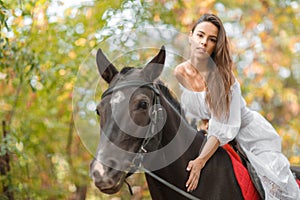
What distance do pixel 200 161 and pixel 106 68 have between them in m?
0.86

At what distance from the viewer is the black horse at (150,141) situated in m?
2.47

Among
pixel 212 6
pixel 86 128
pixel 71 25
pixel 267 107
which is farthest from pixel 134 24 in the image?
pixel 267 107

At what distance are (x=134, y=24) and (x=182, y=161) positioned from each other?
8.76 feet

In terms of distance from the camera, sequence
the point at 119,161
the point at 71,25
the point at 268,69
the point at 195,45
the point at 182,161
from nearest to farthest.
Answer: the point at 119,161 < the point at 182,161 < the point at 195,45 < the point at 71,25 < the point at 268,69

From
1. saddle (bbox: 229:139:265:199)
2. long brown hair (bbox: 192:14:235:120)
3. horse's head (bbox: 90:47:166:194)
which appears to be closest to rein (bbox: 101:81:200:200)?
horse's head (bbox: 90:47:166:194)

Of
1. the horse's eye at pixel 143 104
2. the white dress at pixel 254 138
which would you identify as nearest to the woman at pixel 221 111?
the white dress at pixel 254 138

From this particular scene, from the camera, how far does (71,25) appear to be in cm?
660

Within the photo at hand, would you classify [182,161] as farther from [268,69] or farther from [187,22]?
[268,69]

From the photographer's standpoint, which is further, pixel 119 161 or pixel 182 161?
pixel 182 161

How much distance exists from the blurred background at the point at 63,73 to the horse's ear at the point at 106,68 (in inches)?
8.8

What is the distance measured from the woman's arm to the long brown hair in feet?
0.59

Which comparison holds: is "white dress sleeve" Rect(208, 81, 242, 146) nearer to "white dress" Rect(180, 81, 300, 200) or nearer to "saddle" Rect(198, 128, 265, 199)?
"white dress" Rect(180, 81, 300, 200)

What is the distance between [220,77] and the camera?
305cm

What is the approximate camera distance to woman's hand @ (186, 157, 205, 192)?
2.87 meters
